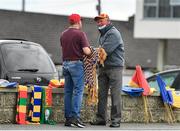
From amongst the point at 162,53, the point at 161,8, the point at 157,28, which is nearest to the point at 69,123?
the point at 157,28

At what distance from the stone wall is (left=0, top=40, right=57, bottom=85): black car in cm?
127

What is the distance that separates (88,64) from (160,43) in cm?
4756

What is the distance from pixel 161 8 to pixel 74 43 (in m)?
47.3

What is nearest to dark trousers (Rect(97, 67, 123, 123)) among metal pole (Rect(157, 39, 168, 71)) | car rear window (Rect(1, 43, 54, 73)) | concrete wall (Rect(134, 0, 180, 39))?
car rear window (Rect(1, 43, 54, 73))

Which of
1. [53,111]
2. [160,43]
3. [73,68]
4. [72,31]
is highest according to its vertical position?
[160,43]

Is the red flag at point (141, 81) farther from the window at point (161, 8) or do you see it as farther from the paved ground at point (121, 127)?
the window at point (161, 8)

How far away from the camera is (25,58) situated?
12.4 m

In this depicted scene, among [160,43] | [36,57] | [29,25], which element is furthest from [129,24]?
[36,57]

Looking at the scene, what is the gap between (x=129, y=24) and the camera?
63.7 metres

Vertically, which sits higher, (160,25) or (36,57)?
(160,25)

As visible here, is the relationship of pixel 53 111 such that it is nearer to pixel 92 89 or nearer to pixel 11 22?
pixel 92 89

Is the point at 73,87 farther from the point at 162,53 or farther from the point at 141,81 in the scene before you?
the point at 162,53

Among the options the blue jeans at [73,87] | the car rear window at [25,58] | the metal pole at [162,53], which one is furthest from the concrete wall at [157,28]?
the blue jeans at [73,87]

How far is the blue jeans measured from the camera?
10.3 metres
